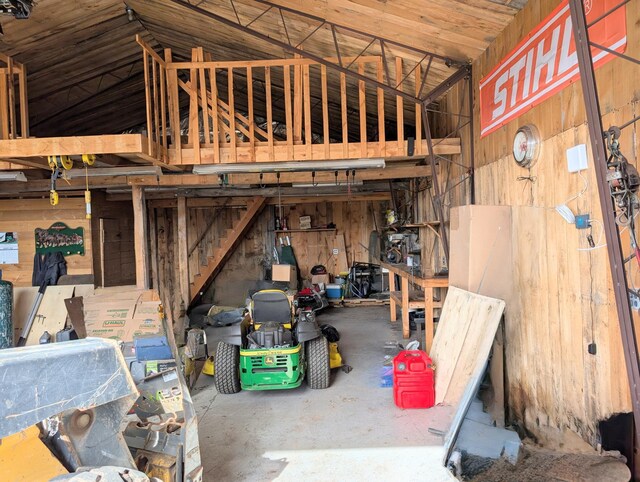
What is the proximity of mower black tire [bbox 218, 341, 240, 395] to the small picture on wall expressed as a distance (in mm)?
6089

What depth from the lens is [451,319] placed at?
13.5 ft

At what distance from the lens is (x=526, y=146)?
3.31m

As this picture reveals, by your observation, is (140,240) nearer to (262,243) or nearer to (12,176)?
(12,176)

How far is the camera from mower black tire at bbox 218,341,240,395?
4480 millimetres

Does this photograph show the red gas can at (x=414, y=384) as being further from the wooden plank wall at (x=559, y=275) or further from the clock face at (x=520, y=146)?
the clock face at (x=520, y=146)

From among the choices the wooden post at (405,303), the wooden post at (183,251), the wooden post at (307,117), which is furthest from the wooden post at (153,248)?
the wooden post at (405,303)

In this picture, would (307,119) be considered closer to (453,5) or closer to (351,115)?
(453,5)

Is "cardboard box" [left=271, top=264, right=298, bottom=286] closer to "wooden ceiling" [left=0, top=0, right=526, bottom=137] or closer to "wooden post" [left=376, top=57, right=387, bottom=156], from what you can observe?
"wooden ceiling" [left=0, top=0, right=526, bottom=137]

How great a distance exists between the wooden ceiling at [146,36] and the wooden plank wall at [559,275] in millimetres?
505

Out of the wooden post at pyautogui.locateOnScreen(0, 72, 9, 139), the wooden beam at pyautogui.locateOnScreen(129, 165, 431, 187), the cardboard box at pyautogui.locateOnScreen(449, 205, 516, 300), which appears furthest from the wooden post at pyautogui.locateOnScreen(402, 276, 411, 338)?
the wooden post at pyautogui.locateOnScreen(0, 72, 9, 139)

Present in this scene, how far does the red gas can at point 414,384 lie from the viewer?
3.98m

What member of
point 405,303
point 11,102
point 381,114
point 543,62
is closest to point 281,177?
point 381,114

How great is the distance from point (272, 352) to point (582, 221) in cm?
298

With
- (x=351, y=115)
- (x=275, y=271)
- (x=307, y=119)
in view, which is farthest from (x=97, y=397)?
(x=275, y=271)
